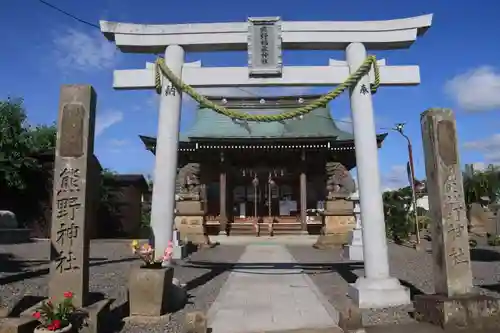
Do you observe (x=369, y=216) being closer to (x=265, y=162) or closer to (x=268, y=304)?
(x=268, y=304)

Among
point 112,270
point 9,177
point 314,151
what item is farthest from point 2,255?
point 314,151

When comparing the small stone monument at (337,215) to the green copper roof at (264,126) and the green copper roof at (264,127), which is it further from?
the green copper roof at (264,126)

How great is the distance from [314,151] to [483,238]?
1033 centimetres

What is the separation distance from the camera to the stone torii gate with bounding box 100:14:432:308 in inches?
281

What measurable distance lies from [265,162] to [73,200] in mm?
19169

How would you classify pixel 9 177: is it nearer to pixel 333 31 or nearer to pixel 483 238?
pixel 333 31

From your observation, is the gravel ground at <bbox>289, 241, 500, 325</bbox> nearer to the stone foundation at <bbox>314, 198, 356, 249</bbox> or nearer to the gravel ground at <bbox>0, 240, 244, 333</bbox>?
the gravel ground at <bbox>0, 240, 244, 333</bbox>

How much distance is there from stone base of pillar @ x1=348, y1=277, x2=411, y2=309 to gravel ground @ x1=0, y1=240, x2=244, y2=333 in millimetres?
2653

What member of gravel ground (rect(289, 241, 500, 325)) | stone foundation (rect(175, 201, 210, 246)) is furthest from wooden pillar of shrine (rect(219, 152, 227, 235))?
gravel ground (rect(289, 241, 500, 325))

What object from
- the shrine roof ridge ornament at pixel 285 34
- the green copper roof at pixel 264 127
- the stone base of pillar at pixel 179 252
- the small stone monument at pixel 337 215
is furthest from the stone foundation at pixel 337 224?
the shrine roof ridge ornament at pixel 285 34

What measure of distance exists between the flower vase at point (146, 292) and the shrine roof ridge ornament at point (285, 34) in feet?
14.4

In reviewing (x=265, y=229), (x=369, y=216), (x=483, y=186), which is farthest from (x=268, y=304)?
(x=483, y=186)

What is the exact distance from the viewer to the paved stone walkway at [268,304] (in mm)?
5621

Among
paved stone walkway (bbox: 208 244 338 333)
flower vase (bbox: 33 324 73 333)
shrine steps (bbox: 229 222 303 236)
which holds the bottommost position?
paved stone walkway (bbox: 208 244 338 333)
